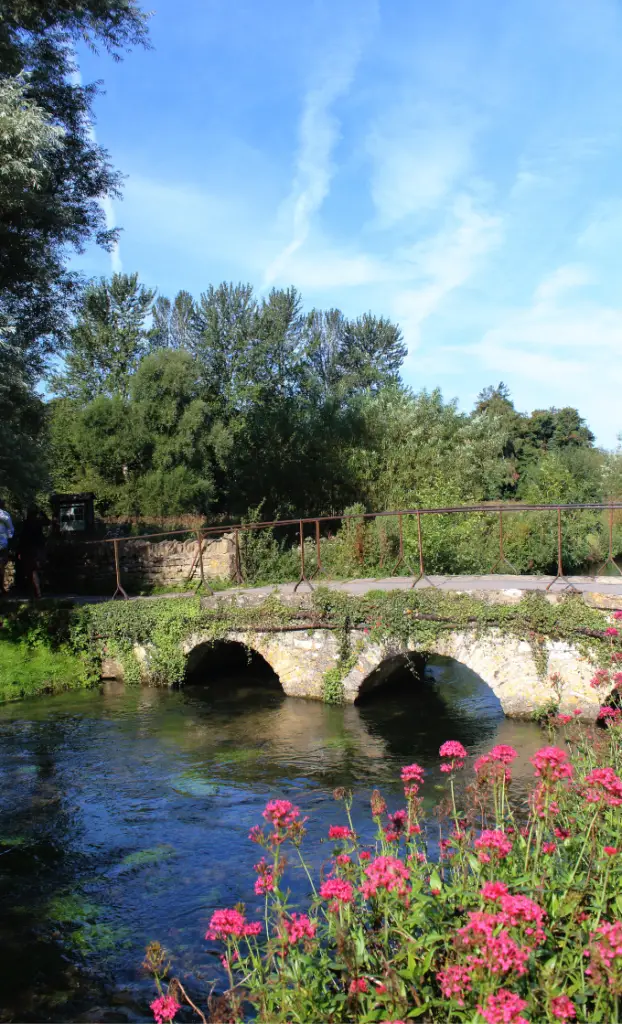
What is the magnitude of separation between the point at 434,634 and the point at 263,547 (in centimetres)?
571

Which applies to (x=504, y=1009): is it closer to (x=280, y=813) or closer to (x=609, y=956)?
(x=609, y=956)

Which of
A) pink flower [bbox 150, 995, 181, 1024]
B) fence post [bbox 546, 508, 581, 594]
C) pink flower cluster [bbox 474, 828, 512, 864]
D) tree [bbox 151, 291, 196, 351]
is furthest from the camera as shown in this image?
tree [bbox 151, 291, 196, 351]

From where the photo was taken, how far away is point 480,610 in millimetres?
Answer: 9562

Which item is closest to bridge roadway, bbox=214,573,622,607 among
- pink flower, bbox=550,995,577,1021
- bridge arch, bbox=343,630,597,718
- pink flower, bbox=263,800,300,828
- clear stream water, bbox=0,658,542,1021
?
bridge arch, bbox=343,630,597,718

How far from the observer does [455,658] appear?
977 cm

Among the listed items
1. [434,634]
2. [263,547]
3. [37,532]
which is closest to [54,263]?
[37,532]

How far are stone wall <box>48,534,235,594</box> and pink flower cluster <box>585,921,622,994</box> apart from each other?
1240cm

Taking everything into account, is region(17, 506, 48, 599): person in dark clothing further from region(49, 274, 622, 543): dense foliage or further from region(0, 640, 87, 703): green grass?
region(49, 274, 622, 543): dense foliage

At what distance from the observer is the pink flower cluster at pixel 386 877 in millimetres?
2635

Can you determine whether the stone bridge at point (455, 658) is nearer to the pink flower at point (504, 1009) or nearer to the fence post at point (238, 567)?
the fence post at point (238, 567)

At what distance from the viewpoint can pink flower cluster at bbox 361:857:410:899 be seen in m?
2.63

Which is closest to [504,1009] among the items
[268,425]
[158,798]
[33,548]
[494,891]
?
[494,891]

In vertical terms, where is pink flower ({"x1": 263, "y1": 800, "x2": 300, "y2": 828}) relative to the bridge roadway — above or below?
below

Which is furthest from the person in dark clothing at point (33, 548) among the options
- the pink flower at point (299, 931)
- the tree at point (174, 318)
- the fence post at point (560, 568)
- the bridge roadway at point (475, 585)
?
the tree at point (174, 318)
